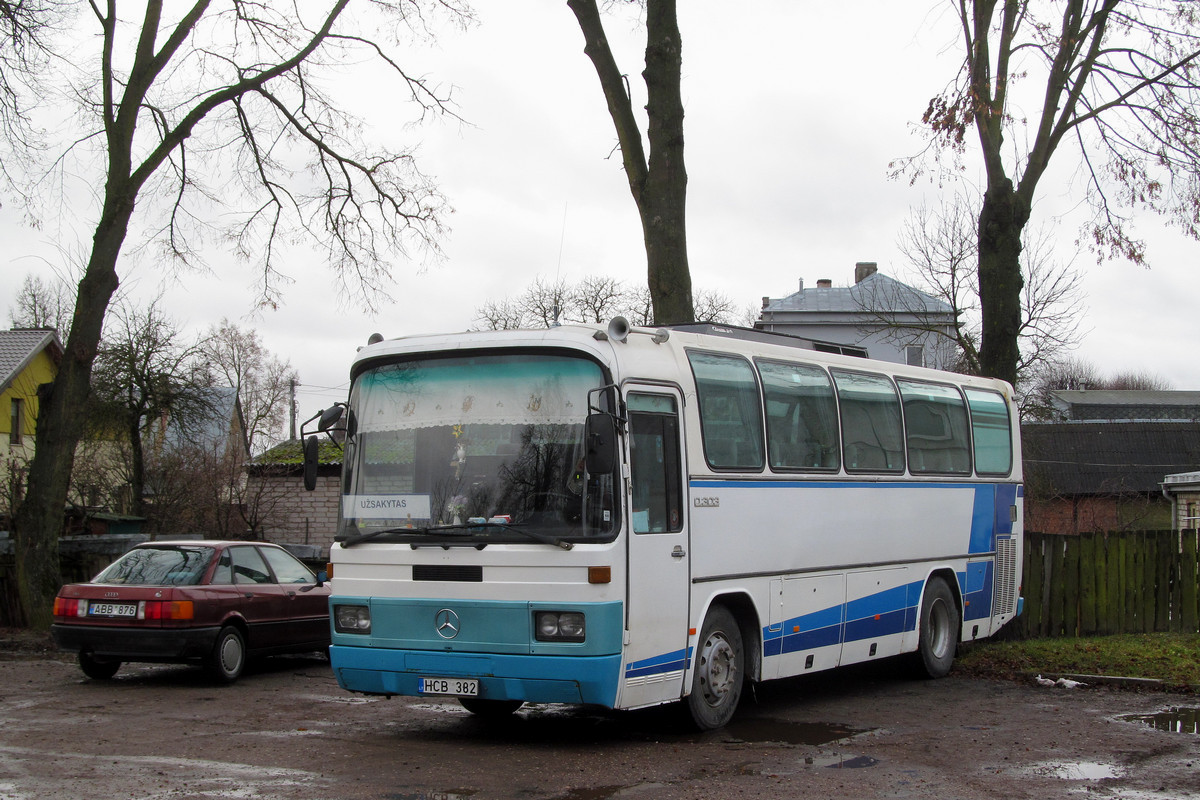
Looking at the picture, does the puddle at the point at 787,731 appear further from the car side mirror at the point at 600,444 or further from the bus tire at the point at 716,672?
the car side mirror at the point at 600,444

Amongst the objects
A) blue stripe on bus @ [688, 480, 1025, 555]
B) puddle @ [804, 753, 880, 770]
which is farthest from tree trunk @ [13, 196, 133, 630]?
puddle @ [804, 753, 880, 770]

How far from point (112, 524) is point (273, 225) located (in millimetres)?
10848

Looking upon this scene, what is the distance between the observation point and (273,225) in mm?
21250

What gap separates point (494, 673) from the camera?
877cm

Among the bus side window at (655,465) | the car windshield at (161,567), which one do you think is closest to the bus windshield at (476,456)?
the bus side window at (655,465)

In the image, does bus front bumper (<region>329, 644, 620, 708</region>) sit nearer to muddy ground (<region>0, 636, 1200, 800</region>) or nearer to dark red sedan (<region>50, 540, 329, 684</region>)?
muddy ground (<region>0, 636, 1200, 800</region>)

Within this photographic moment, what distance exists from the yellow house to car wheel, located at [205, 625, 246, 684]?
36956mm

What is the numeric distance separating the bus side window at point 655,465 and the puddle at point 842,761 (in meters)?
1.96

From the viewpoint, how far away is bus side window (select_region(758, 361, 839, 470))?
36.1 feet

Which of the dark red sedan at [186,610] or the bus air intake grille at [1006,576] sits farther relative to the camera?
the bus air intake grille at [1006,576]

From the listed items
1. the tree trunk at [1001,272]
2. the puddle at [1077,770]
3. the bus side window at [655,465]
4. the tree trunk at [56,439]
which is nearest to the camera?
the puddle at [1077,770]

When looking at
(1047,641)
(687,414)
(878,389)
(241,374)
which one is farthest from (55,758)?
(241,374)

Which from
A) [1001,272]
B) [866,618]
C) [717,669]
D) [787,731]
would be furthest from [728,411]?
[1001,272]

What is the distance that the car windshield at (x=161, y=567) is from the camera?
12953 millimetres
